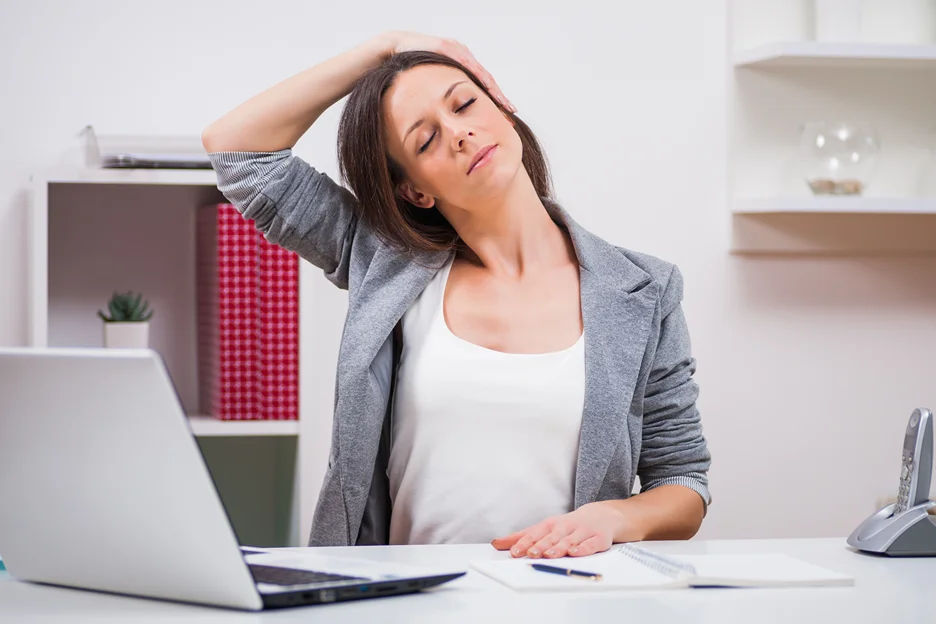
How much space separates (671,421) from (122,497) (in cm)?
91

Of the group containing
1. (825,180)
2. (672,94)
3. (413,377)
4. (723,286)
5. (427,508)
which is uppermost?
(672,94)

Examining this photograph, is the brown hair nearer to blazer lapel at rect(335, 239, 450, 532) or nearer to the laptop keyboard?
blazer lapel at rect(335, 239, 450, 532)

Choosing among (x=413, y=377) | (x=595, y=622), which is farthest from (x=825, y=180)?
(x=595, y=622)

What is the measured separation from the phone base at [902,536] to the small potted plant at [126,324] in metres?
1.37

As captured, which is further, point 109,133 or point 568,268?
point 109,133

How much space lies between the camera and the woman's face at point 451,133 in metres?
1.44

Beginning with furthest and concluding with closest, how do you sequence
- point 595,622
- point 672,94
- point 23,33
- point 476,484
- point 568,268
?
point 672,94, point 23,33, point 568,268, point 476,484, point 595,622

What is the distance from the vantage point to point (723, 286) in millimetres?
2332

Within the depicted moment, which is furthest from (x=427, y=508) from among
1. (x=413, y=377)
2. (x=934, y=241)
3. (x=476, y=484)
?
(x=934, y=241)

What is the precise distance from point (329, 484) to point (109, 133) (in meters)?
1.06

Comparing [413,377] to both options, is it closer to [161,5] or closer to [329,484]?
[329,484]

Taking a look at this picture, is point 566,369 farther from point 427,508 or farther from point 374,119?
point 374,119

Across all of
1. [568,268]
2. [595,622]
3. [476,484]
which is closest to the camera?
[595,622]

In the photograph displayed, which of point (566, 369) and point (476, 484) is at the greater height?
point (566, 369)
